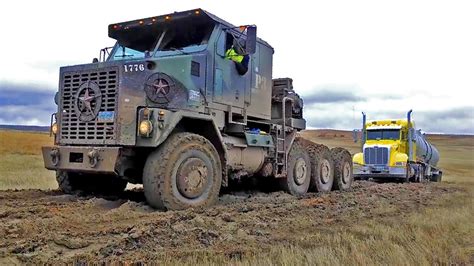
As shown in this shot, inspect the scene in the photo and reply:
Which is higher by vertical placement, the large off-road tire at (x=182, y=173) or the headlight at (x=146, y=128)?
the headlight at (x=146, y=128)

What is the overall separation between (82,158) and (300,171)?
5953 mm

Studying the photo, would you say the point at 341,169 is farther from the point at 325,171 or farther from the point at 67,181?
the point at 67,181

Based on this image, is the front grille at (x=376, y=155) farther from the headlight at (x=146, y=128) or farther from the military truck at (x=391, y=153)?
the headlight at (x=146, y=128)

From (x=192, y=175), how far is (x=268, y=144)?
330 cm

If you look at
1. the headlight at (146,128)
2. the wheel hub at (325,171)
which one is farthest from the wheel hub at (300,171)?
the headlight at (146,128)

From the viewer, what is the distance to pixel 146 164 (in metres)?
7.83

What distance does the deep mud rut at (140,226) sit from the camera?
514 cm

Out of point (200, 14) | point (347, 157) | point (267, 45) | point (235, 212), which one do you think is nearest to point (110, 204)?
point (235, 212)

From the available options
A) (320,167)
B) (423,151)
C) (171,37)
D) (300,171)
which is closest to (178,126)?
(171,37)

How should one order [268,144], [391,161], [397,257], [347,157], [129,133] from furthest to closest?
[391,161]
[347,157]
[268,144]
[129,133]
[397,257]

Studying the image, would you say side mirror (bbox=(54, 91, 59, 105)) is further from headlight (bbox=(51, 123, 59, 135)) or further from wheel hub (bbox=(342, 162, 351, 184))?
wheel hub (bbox=(342, 162, 351, 184))

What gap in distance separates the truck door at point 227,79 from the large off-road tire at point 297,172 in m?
2.34

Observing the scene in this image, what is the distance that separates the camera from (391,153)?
22.7 meters

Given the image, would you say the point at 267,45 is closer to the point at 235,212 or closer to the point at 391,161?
the point at 235,212
